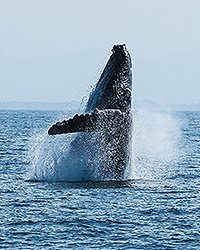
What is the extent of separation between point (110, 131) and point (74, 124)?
210 centimetres

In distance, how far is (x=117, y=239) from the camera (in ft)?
54.0

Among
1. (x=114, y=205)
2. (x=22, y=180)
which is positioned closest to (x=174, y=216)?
(x=114, y=205)

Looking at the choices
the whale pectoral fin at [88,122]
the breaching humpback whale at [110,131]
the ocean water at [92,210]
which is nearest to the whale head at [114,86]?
the breaching humpback whale at [110,131]

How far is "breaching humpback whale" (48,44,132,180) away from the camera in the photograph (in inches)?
925

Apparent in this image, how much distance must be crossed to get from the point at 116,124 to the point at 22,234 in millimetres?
7431

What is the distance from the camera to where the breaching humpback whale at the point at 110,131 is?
23.5 metres

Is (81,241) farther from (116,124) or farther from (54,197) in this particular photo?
(116,124)

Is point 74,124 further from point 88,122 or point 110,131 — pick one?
point 110,131

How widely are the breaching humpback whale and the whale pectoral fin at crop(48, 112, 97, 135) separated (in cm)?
110

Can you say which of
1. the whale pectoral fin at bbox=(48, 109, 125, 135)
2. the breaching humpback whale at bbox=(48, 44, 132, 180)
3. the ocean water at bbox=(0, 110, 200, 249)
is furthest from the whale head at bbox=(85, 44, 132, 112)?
the ocean water at bbox=(0, 110, 200, 249)

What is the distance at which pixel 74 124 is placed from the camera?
21.7 meters

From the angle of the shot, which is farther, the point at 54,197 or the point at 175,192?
the point at 175,192

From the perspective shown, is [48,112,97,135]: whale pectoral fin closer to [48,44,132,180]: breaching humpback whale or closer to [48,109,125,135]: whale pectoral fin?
[48,109,125,135]: whale pectoral fin

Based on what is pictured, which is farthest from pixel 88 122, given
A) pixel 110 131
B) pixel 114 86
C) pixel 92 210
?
pixel 92 210
